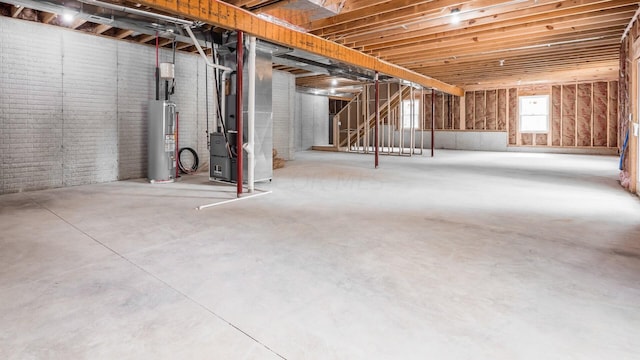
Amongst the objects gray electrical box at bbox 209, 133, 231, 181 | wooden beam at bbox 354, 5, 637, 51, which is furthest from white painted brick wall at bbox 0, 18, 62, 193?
wooden beam at bbox 354, 5, 637, 51

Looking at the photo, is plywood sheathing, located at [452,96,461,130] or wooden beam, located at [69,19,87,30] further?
plywood sheathing, located at [452,96,461,130]

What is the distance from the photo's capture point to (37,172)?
577cm

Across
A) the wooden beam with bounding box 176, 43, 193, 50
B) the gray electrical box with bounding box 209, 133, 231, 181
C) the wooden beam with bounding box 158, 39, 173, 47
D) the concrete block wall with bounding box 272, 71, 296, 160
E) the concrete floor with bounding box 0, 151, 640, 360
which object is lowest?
the concrete floor with bounding box 0, 151, 640, 360

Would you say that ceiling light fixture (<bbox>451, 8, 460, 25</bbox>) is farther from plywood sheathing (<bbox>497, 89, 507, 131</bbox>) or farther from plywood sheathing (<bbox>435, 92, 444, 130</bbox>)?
plywood sheathing (<bbox>435, 92, 444, 130</bbox>)

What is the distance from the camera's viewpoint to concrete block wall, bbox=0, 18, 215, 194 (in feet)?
18.0

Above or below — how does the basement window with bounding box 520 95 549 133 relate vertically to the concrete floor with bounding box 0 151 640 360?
above

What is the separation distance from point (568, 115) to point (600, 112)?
94 centimetres

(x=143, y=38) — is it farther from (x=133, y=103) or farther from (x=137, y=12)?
(x=137, y=12)

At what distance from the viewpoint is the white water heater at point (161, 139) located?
6.28 m

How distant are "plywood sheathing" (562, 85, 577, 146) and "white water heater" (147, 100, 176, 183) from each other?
45.0ft

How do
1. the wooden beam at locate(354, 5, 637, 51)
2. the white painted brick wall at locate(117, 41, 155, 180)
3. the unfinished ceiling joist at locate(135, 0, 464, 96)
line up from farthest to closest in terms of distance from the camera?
the white painted brick wall at locate(117, 41, 155, 180)
the wooden beam at locate(354, 5, 637, 51)
the unfinished ceiling joist at locate(135, 0, 464, 96)

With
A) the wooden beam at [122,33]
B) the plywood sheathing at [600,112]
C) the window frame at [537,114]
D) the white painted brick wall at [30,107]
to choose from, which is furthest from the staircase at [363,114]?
the white painted brick wall at [30,107]

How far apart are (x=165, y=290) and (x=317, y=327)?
0.96m

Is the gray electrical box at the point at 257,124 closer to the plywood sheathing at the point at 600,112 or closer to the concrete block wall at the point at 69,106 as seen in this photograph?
the concrete block wall at the point at 69,106
